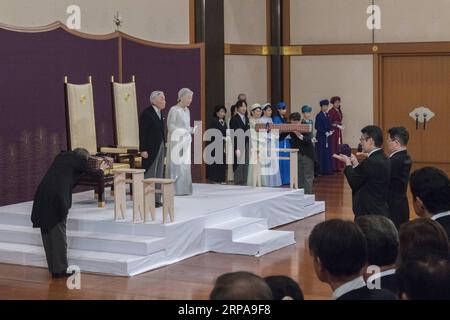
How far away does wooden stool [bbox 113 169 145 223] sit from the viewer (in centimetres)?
786

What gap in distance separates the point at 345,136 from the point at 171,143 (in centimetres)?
727

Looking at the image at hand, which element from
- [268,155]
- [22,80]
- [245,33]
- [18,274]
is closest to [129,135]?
[22,80]

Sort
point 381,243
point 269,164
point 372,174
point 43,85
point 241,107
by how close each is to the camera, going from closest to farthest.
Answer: point 381,243
point 372,174
point 43,85
point 269,164
point 241,107

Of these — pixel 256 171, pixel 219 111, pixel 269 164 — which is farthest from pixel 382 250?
pixel 219 111

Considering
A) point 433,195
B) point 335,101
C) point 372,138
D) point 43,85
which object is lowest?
point 433,195

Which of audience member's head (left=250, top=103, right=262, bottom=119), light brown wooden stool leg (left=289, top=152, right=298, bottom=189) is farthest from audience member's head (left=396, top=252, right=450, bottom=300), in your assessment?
audience member's head (left=250, top=103, right=262, bottom=119)

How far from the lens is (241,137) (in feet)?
41.7

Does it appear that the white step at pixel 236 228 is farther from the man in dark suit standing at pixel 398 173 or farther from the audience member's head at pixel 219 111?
→ the audience member's head at pixel 219 111

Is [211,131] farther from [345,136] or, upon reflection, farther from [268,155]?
[345,136]

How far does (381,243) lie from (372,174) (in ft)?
9.54

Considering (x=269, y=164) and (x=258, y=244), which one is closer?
(x=258, y=244)

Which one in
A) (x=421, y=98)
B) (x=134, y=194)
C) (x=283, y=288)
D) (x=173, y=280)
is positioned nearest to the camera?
(x=283, y=288)

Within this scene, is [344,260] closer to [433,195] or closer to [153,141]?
[433,195]

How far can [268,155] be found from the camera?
11648 mm
